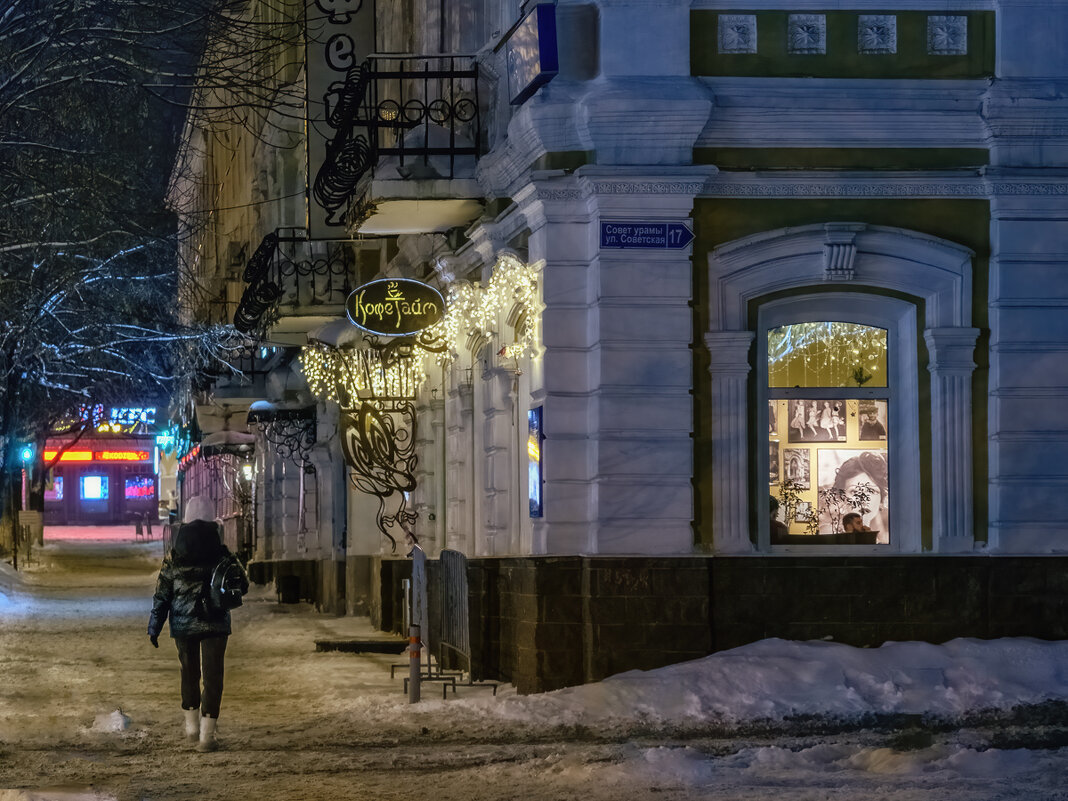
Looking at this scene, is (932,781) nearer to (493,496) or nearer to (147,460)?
(493,496)

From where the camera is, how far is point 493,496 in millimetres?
18328

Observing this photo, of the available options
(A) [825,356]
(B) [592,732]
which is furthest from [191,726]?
(A) [825,356]

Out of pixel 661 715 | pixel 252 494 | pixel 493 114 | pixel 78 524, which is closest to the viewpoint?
pixel 661 715

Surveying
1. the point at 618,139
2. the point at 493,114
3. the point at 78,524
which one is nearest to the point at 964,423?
the point at 618,139

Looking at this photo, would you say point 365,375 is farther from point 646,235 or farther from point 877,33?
point 877,33

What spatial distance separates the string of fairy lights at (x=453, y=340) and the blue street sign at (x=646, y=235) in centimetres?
81

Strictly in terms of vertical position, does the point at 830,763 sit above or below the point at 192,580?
below

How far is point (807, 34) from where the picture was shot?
15.7 m

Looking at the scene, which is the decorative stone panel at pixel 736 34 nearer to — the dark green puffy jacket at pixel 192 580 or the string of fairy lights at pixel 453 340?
the string of fairy lights at pixel 453 340

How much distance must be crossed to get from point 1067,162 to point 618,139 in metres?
3.68

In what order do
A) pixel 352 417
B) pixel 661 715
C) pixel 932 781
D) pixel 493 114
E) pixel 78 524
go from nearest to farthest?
pixel 932 781 → pixel 661 715 → pixel 493 114 → pixel 352 417 → pixel 78 524

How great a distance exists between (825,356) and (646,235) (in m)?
2.04

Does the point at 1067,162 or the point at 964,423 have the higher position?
the point at 1067,162

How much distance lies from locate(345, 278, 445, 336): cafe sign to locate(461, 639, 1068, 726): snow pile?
500 centimetres
